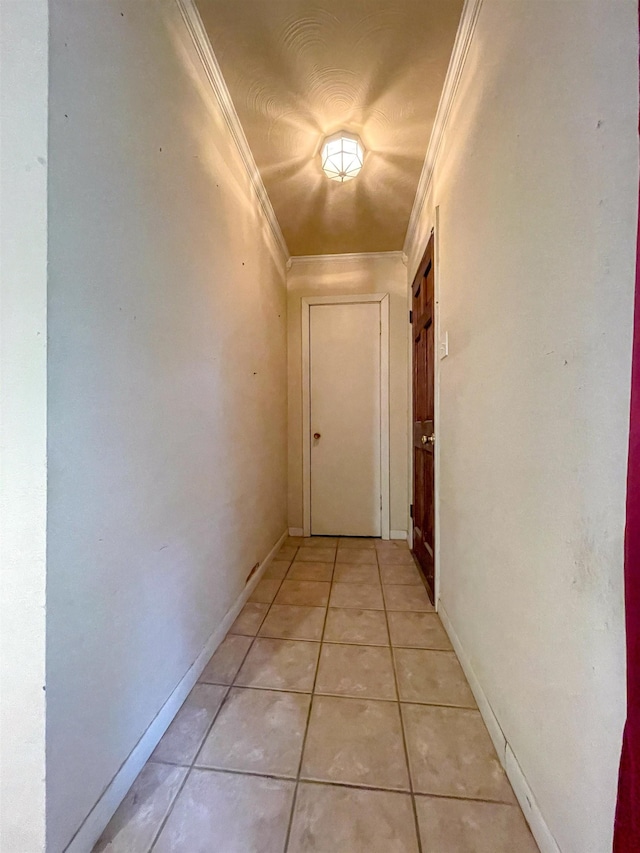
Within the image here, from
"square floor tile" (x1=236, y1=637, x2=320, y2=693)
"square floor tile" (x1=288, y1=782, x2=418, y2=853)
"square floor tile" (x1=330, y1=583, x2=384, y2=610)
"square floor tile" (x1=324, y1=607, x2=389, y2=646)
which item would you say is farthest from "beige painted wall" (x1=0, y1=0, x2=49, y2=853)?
"square floor tile" (x1=330, y1=583, x2=384, y2=610)

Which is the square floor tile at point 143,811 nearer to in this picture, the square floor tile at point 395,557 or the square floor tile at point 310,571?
the square floor tile at point 310,571

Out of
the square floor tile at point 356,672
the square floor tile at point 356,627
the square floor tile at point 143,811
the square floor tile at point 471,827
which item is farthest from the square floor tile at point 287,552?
the square floor tile at point 471,827

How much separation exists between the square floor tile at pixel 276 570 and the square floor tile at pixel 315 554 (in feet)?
0.41

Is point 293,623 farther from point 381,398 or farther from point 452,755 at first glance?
point 381,398

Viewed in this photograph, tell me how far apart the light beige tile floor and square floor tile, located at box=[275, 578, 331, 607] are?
0.21 meters

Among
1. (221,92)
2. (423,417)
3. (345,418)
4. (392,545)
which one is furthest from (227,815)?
(221,92)

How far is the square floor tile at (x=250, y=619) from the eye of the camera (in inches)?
62.5

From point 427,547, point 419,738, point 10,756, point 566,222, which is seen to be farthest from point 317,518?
point 566,222

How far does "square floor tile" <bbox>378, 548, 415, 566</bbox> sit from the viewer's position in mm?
2387

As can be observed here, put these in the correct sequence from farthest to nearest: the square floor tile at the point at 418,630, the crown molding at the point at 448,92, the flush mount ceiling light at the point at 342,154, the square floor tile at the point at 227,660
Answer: the flush mount ceiling light at the point at 342,154
the square floor tile at the point at 418,630
the square floor tile at the point at 227,660
the crown molding at the point at 448,92

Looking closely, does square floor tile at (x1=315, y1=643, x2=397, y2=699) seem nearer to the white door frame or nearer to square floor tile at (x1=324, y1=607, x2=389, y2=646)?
square floor tile at (x1=324, y1=607, x2=389, y2=646)

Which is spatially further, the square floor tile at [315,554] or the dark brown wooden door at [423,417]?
the square floor tile at [315,554]

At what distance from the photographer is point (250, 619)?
168cm

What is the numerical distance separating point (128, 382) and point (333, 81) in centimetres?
155
